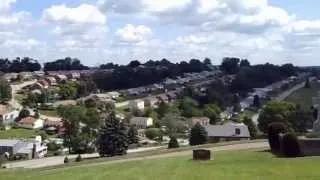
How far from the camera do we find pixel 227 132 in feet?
218

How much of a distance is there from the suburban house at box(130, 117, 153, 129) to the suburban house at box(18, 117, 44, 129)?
41.0 feet

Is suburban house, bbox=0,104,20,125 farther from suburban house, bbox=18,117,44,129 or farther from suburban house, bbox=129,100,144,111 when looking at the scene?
suburban house, bbox=129,100,144,111

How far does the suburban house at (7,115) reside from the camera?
282ft

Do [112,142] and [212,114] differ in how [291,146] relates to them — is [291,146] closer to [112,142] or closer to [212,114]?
[112,142]

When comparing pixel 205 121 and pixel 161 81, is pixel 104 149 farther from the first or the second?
pixel 161 81

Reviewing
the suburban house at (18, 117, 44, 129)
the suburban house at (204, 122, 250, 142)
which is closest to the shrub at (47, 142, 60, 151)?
the suburban house at (18, 117, 44, 129)

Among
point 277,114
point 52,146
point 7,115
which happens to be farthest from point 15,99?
point 277,114

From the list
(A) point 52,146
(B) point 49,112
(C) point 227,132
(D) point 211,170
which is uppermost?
(D) point 211,170

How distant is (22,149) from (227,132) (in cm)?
2152

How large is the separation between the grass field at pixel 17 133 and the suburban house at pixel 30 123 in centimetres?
101

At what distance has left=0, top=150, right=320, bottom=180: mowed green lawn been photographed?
63.1ft

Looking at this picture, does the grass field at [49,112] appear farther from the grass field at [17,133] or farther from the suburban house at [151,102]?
the suburban house at [151,102]

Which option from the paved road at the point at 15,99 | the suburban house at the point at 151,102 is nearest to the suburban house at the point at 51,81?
the paved road at the point at 15,99

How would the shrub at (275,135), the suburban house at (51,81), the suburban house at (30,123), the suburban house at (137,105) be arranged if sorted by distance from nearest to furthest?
the shrub at (275,135) → the suburban house at (30,123) → the suburban house at (137,105) → the suburban house at (51,81)
